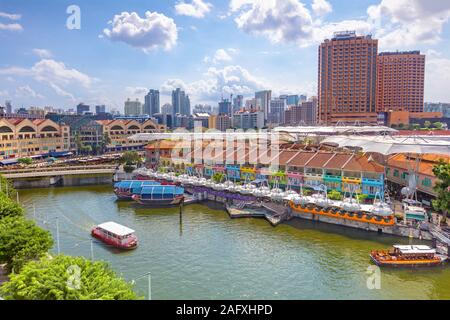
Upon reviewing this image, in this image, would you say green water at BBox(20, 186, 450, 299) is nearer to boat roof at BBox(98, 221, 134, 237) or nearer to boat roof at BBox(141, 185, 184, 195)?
boat roof at BBox(98, 221, 134, 237)

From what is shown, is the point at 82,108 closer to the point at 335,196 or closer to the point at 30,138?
the point at 30,138

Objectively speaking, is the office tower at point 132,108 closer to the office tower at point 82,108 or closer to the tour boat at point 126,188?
the office tower at point 82,108

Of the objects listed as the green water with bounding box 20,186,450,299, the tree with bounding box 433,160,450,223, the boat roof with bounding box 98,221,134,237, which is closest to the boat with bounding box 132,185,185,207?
the green water with bounding box 20,186,450,299

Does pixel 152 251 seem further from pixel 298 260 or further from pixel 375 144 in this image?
pixel 375 144

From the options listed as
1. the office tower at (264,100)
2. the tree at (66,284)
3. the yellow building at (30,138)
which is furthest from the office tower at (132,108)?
the tree at (66,284)

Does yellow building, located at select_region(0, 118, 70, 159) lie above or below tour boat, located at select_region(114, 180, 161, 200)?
above
